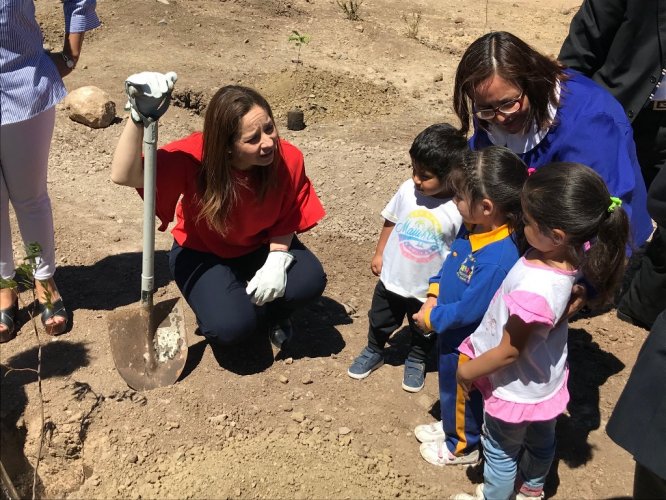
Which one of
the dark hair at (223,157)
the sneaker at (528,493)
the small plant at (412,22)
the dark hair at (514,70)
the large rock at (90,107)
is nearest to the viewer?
the dark hair at (514,70)

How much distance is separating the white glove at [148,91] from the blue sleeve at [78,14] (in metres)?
0.69

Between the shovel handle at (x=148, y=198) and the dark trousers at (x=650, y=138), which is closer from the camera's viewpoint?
the shovel handle at (x=148, y=198)

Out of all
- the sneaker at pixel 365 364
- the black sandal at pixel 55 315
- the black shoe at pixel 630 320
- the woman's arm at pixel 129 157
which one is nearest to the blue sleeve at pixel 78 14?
the woman's arm at pixel 129 157

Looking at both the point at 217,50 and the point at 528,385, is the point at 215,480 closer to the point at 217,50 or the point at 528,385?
the point at 528,385

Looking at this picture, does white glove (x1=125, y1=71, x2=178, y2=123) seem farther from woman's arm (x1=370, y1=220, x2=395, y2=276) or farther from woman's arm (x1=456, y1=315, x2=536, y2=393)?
woman's arm (x1=456, y1=315, x2=536, y2=393)

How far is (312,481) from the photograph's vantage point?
250cm

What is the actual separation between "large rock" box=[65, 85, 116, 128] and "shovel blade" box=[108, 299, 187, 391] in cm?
261

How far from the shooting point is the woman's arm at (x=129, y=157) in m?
2.54

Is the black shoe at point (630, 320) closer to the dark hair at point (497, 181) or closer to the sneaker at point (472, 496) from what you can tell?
the sneaker at point (472, 496)

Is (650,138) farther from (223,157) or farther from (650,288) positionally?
(223,157)

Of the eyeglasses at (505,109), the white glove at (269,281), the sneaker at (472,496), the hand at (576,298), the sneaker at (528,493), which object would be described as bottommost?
the sneaker at (472,496)

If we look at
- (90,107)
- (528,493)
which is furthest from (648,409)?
(90,107)

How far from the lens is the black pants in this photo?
10.2 ft

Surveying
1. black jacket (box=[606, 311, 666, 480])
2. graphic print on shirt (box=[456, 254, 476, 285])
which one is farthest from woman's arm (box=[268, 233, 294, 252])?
black jacket (box=[606, 311, 666, 480])
